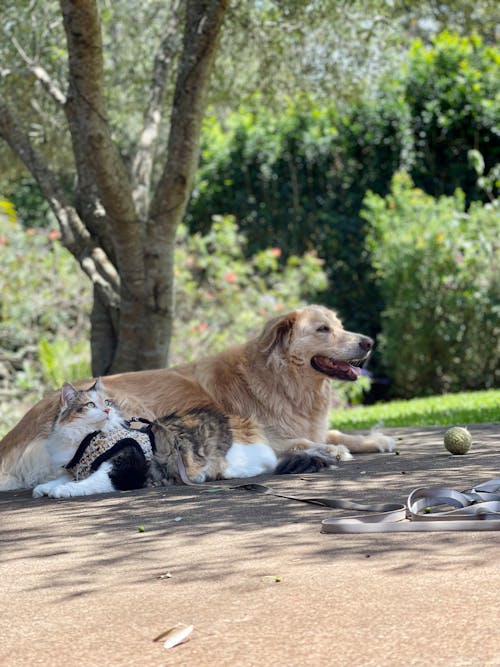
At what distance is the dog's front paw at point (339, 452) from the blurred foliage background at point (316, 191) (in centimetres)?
555

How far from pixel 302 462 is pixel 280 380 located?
0.67 metres

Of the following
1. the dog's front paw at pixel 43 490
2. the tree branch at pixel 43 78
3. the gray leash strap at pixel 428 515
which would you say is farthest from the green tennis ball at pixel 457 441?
the tree branch at pixel 43 78

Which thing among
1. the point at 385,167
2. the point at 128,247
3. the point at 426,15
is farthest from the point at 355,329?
the point at 128,247

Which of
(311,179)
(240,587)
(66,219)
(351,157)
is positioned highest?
(351,157)

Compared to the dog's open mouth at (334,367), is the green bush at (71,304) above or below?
above

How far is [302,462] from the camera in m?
6.38

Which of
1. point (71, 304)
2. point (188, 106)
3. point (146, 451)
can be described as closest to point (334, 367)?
point (146, 451)

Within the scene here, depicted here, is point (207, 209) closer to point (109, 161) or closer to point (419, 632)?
point (109, 161)

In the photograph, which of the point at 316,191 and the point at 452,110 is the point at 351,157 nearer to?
the point at 316,191

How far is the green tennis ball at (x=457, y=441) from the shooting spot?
253 inches

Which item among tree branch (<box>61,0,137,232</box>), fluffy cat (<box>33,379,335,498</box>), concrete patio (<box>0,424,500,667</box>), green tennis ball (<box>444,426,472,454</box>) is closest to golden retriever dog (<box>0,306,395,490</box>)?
fluffy cat (<box>33,379,335,498</box>)

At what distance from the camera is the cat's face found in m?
5.88

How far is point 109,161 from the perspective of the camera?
8.31 metres

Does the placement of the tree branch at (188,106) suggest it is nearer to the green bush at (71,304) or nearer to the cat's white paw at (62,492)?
the cat's white paw at (62,492)
